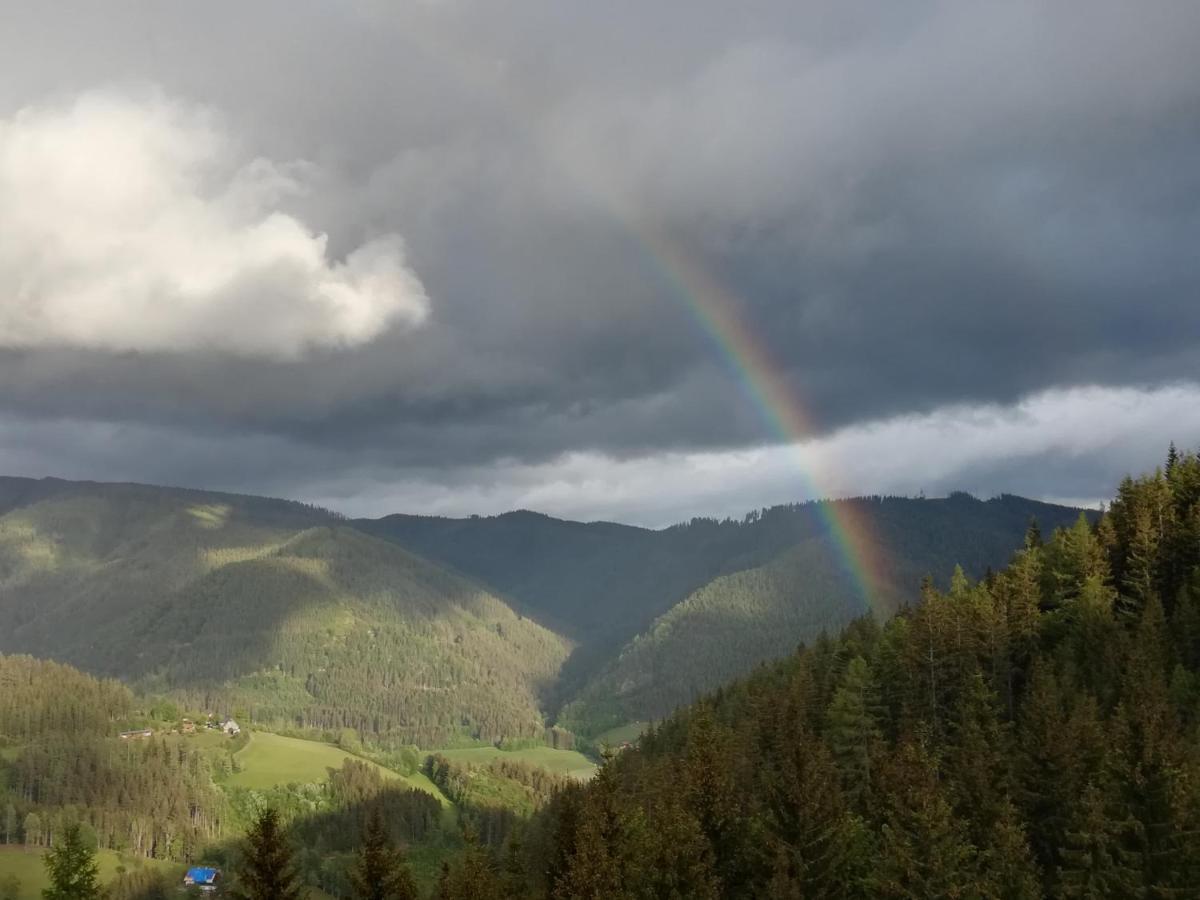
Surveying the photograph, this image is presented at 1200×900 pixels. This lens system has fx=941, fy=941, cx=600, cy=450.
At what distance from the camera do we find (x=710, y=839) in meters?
48.7

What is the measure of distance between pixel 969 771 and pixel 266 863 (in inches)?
1798

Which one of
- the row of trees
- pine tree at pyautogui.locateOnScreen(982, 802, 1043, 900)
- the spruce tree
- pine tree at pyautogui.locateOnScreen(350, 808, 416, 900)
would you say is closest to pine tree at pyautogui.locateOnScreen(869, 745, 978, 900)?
pine tree at pyautogui.locateOnScreen(982, 802, 1043, 900)

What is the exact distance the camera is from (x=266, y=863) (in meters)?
43.3

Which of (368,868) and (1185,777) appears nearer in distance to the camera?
(368,868)

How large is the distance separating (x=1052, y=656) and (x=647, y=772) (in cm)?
4626

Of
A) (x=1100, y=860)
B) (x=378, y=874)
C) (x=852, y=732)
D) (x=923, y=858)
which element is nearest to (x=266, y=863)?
(x=378, y=874)

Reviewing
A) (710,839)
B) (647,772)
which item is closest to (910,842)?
(710,839)

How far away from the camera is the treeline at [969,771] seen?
48125 millimetres

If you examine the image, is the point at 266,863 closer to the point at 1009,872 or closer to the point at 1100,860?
the point at 1009,872

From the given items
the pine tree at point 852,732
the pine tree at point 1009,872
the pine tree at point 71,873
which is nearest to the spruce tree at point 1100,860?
the pine tree at point 1009,872

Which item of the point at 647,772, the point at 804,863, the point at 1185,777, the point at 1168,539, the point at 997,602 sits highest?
the point at 1168,539

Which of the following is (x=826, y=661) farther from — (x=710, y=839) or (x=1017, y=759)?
(x=710, y=839)

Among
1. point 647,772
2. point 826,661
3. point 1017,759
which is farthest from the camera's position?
point 826,661

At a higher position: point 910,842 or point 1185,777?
point 1185,777
